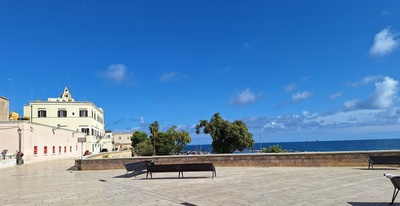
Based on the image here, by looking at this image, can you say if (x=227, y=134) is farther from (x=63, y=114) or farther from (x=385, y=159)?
(x=385, y=159)

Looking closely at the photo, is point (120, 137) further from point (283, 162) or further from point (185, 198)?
point (185, 198)

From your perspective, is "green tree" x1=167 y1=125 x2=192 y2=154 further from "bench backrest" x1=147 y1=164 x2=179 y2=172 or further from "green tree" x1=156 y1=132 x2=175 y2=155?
"bench backrest" x1=147 y1=164 x2=179 y2=172

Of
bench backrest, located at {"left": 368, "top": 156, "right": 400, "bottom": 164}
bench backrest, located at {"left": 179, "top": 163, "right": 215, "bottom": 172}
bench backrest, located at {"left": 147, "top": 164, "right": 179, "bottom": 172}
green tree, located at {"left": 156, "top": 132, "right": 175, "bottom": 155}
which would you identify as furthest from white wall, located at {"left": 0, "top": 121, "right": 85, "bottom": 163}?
green tree, located at {"left": 156, "top": 132, "right": 175, "bottom": 155}

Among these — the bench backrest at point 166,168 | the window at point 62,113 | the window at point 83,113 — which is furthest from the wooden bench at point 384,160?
the window at point 62,113

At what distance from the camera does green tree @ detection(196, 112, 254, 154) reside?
4766 centimetres

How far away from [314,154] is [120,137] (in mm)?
100652

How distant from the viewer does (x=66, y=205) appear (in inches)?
366

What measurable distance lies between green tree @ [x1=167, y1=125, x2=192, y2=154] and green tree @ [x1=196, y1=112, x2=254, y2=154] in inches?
926

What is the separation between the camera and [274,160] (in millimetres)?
18484

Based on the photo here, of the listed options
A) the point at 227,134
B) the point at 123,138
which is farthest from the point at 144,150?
the point at 123,138

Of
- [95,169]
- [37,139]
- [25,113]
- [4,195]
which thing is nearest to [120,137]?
[25,113]

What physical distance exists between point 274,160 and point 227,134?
29356 mm

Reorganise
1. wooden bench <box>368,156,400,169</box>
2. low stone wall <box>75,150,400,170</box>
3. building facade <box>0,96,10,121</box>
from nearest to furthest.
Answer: wooden bench <box>368,156,400,169</box>, low stone wall <box>75,150,400,170</box>, building facade <box>0,96,10,121</box>

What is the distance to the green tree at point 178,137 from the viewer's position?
72.0m
